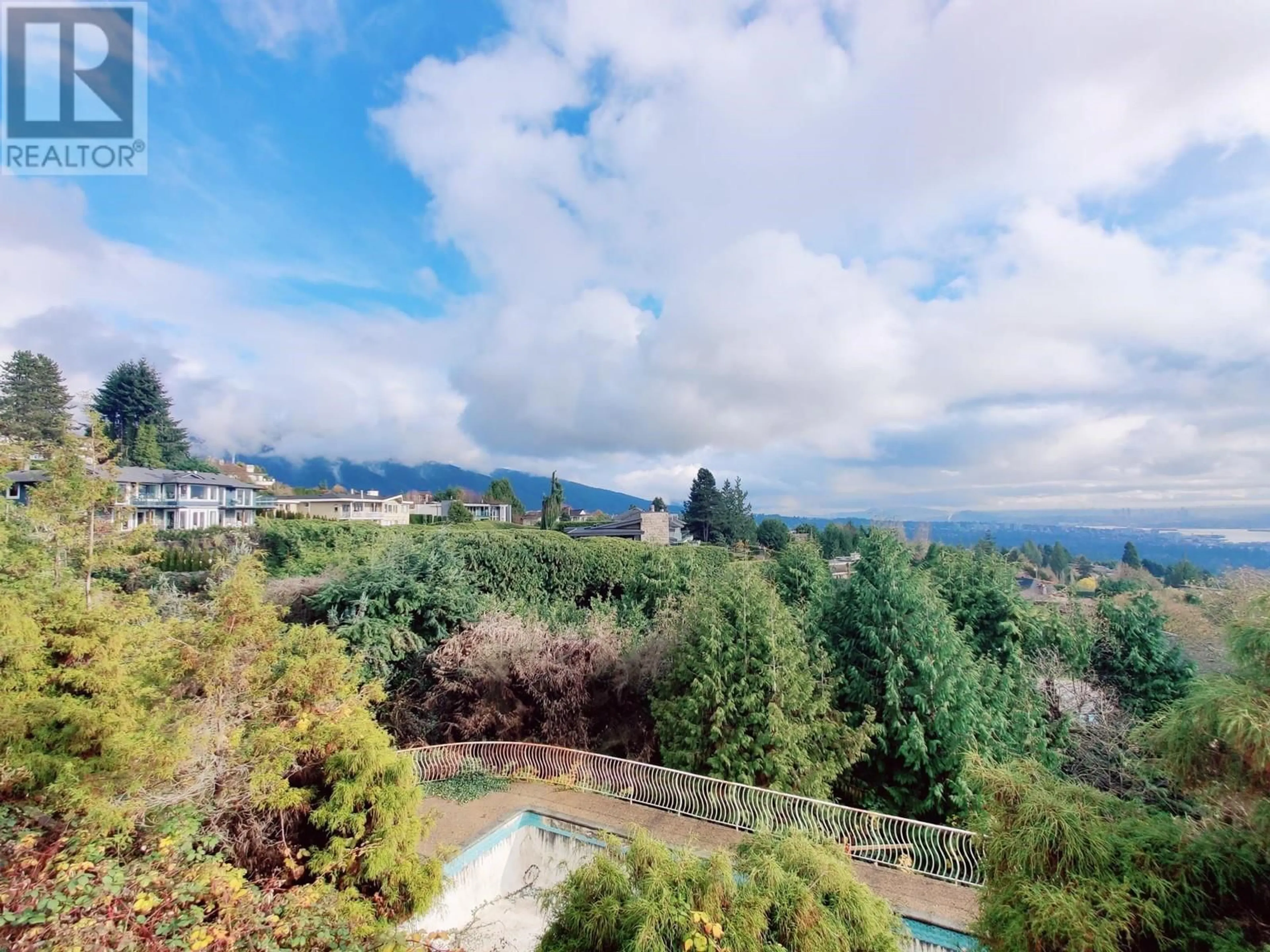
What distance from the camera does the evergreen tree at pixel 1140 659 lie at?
12977 millimetres

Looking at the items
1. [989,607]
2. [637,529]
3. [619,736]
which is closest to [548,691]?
[619,736]

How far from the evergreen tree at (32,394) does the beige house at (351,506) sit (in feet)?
58.4

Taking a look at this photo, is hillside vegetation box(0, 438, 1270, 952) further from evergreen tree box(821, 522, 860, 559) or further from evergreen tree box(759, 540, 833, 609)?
evergreen tree box(821, 522, 860, 559)

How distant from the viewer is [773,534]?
4344cm

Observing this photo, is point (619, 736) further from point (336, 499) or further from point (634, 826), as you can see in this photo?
point (336, 499)

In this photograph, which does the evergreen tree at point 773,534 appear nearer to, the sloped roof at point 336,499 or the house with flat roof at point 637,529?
the house with flat roof at point 637,529

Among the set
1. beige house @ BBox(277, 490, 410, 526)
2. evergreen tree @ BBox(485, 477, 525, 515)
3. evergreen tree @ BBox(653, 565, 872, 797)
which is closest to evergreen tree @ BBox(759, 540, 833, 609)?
evergreen tree @ BBox(653, 565, 872, 797)

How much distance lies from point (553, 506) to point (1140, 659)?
3923 centimetres

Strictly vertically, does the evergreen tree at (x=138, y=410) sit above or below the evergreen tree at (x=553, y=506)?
above

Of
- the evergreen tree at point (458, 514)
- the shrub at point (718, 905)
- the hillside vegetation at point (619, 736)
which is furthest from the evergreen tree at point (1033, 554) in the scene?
the shrub at point (718, 905)

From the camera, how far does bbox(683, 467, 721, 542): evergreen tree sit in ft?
152

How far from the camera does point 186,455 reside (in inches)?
2016

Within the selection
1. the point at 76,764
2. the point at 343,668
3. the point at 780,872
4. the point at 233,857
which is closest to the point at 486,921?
the point at 233,857

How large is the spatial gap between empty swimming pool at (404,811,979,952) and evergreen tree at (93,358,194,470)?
182 ft
